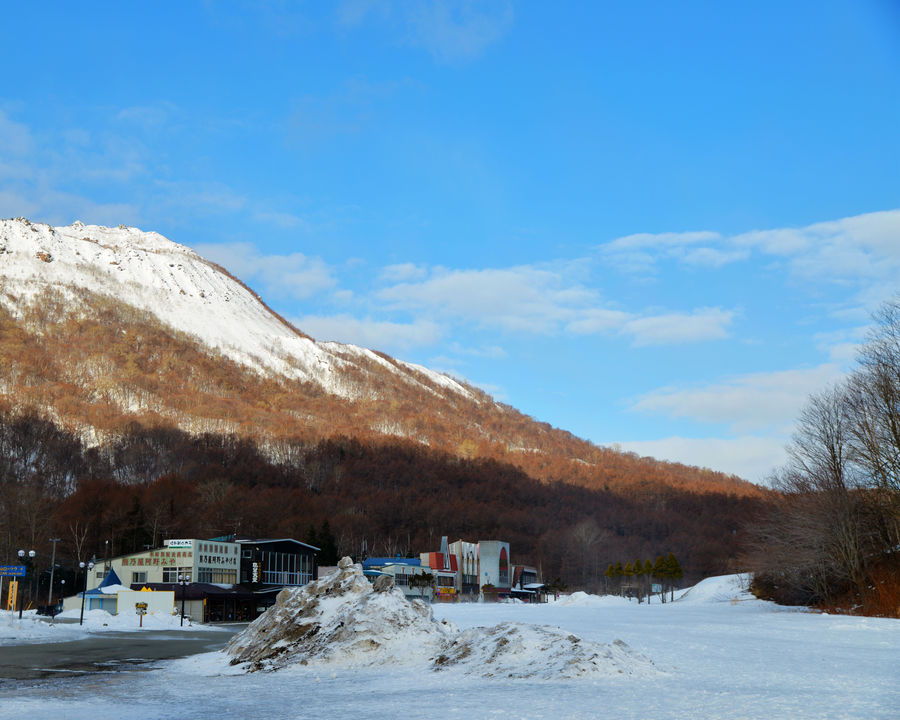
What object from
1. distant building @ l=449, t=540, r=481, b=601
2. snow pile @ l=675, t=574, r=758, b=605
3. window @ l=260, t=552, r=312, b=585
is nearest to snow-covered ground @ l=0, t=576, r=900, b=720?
snow pile @ l=675, t=574, r=758, b=605

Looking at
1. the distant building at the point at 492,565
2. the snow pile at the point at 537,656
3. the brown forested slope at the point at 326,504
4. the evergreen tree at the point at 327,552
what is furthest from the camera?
the distant building at the point at 492,565

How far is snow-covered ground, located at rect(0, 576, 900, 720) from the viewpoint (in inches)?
529

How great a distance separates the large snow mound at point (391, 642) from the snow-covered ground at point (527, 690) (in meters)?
0.36

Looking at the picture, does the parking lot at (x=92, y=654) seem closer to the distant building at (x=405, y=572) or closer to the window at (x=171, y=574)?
the window at (x=171, y=574)

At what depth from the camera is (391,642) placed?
72.6ft

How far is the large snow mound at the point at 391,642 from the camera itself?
59.0 feet

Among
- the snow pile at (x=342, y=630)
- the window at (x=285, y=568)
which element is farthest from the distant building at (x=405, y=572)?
the snow pile at (x=342, y=630)

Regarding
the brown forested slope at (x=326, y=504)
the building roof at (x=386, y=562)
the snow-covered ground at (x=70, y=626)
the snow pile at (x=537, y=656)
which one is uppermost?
the brown forested slope at (x=326, y=504)

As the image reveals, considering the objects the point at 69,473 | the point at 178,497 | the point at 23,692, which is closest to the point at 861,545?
the point at 23,692

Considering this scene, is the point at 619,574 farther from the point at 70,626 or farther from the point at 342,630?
the point at 342,630

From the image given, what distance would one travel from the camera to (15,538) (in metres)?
93.8

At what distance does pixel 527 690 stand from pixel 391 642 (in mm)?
7072

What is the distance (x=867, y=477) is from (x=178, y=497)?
107m

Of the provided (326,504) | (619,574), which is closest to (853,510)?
(619,574)
